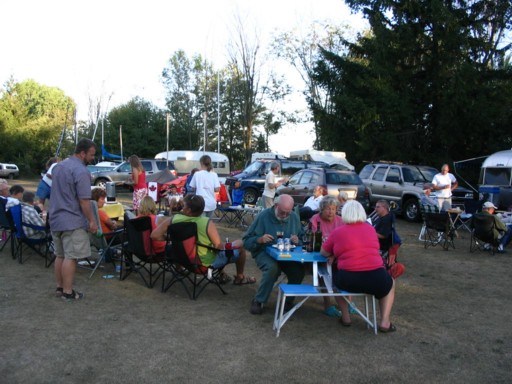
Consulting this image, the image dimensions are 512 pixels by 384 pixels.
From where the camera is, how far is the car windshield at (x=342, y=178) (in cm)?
1289

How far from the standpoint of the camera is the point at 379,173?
14.9 meters

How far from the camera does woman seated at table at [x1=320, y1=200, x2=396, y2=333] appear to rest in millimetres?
4258

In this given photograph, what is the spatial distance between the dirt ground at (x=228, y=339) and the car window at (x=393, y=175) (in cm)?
806

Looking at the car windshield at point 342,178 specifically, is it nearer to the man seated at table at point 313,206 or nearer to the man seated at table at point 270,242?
the man seated at table at point 313,206

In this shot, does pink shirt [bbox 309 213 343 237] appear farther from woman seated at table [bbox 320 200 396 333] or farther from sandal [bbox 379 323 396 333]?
sandal [bbox 379 323 396 333]

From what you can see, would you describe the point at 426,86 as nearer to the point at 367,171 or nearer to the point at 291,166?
the point at 367,171

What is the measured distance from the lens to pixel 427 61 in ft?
61.8

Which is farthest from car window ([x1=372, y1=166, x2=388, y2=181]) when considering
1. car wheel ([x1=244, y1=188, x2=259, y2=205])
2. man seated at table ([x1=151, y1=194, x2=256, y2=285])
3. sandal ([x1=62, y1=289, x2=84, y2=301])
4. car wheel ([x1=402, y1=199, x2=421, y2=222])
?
sandal ([x1=62, y1=289, x2=84, y2=301])

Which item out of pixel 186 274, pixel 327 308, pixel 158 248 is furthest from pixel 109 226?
pixel 327 308

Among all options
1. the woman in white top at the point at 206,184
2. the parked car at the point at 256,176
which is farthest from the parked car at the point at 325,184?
the woman in white top at the point at 206,184

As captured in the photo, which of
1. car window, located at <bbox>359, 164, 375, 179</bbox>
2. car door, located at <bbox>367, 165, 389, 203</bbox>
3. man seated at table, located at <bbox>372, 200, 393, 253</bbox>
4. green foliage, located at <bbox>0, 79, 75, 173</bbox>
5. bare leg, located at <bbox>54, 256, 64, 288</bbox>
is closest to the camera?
bare leg, located at <bbox>54, 256, 64, 288</bbox>

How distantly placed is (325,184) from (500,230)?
482cm

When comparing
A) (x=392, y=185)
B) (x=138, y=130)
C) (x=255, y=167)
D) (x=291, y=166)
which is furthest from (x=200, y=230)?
(x=138, y=130)

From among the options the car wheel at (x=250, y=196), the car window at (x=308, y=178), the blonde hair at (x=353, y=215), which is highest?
the blonde hair at (x=353, y=215)
